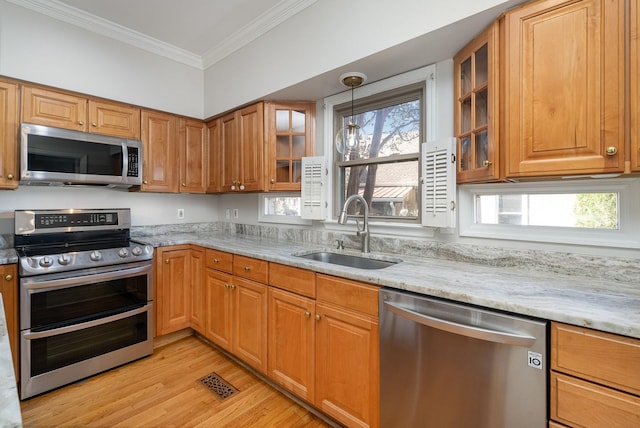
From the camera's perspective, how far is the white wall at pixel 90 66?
2131 millimetres

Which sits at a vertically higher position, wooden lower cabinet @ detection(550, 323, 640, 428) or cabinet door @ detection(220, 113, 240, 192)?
cabinet door @ detection(220, 113, 240, 192)

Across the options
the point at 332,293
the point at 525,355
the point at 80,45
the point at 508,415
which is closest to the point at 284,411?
the point at 332,293

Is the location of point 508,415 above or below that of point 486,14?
below

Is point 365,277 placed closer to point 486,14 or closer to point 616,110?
point 616,110

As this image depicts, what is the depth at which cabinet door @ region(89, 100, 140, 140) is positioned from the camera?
241 centimetres

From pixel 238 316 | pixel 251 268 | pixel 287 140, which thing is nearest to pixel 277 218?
pixel 287 140

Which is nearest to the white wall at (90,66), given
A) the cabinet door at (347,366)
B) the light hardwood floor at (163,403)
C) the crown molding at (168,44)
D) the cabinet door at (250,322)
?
the crown molding at (168,44)

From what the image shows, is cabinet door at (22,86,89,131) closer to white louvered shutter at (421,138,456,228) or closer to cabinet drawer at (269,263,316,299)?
cabinet drawer at (269,263,316,299)

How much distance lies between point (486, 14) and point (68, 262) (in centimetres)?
285

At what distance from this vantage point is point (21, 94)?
82.3 inches

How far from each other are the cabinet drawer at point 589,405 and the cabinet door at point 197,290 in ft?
7.80

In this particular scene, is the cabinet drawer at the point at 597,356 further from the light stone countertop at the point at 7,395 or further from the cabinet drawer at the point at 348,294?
the light stone countertop at the point at 7,395

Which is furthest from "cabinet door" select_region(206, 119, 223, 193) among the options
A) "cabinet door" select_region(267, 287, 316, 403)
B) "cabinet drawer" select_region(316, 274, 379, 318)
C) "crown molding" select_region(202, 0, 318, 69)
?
"cabinet drawer" select_region(316, 274, 379, 318)

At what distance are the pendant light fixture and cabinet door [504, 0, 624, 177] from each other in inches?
36.2
